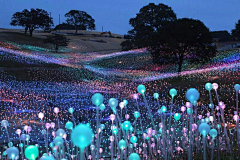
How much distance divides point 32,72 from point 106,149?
1748 cm

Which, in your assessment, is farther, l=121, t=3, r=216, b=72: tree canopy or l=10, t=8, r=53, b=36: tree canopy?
l=10, t=8, r=53, b=36: tree canopy

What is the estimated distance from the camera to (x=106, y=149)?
25.3 ft

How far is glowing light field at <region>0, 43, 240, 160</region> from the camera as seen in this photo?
4670 mm

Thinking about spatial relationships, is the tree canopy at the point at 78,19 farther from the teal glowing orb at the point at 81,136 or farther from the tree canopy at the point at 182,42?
the teal glowing orb at the point at 81,136

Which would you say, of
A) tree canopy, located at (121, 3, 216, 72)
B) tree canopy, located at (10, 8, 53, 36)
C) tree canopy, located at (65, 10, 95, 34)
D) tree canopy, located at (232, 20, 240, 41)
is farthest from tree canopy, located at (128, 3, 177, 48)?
tree canopy, located at (65, 10, 95, 34)

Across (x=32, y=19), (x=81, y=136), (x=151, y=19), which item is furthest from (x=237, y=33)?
(x=81, y=136)

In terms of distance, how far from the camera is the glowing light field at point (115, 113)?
4.67m

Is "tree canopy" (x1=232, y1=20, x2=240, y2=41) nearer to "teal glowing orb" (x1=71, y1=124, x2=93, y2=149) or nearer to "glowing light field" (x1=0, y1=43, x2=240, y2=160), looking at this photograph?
"glowing light field" (x1=0, y1=43, x2=240, y2=160)

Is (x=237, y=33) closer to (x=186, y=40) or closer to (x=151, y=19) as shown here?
(x=151, y=19)

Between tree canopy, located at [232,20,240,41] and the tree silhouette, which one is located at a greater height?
tree canopy, located at [232,20,240,41]

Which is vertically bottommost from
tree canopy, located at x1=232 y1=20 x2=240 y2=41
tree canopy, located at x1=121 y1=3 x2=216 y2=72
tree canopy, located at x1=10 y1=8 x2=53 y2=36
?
tree canopy, located at x1=121 y1=3 x2=216 y2=72

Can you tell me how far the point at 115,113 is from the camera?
464 cm

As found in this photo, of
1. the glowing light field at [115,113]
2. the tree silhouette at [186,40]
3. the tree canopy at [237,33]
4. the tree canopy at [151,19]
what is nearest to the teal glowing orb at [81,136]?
the glowing light field at [115,113]

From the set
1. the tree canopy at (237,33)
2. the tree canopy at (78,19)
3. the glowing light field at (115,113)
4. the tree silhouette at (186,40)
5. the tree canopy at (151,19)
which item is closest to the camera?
the glowing light field at (115,113)
